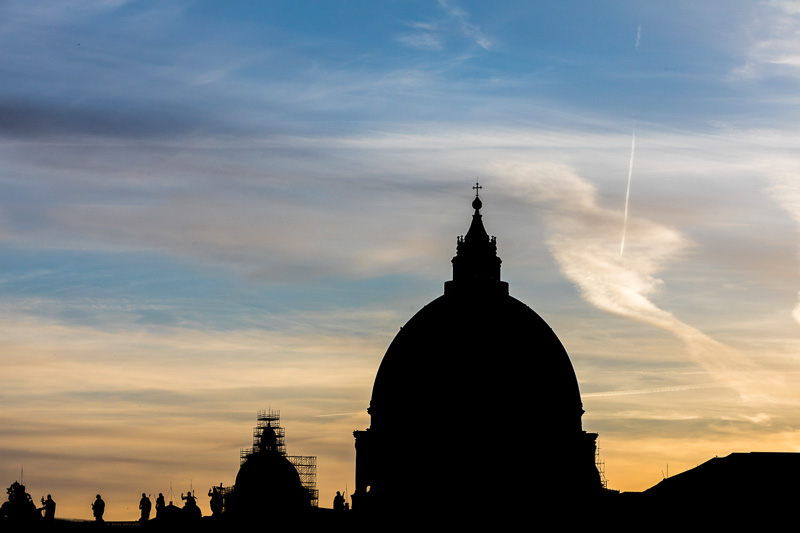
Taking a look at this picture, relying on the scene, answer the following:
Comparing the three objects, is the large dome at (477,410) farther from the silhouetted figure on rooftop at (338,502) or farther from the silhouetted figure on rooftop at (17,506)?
the silhouetted figure on rooftop at (17,506)

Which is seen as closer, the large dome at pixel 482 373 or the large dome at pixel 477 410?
the large dome at pixel 477 410

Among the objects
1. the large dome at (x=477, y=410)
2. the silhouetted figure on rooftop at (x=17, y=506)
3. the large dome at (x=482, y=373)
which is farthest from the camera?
the large dome at (x=482, y=373)

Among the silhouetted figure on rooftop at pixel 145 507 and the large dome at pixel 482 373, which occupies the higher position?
the large dome at pixel 482 373

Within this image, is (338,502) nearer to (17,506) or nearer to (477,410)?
(477,410)

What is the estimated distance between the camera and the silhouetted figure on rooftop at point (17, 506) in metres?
77.9

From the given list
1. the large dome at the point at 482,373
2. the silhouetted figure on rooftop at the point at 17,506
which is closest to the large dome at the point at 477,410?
the large dome at the point at 482,373

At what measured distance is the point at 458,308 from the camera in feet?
319

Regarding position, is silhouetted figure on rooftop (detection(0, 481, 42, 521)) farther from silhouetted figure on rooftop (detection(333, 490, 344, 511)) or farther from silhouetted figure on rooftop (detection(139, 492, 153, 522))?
silhouetted figure on rooftop (detection(333, 490, 344, 511))

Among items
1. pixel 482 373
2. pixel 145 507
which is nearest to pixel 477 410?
pixel 482 373

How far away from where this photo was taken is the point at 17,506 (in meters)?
78.0

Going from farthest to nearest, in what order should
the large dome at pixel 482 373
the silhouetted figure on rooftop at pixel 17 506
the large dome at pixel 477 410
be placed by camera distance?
the large dome at pixel 482 373 → the large dome at pixel 477 410 → the silhouetted figure on rooftop at pixel 17 506

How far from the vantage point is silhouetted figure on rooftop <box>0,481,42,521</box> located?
7788 cm

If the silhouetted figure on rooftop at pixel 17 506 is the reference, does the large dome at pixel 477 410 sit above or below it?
above

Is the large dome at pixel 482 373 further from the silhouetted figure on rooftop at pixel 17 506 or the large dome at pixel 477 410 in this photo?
the silhouetted figure on rooftop at pixel 17 506
